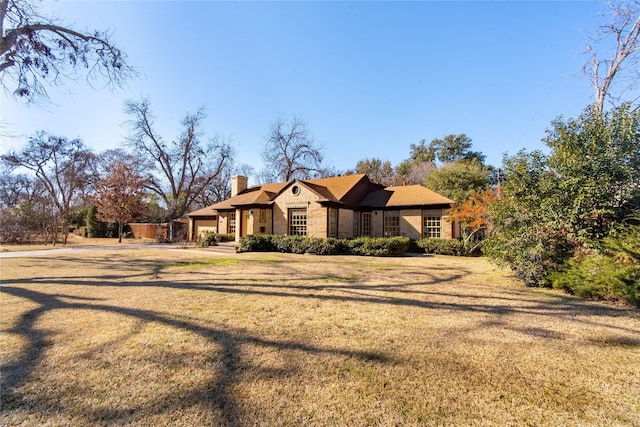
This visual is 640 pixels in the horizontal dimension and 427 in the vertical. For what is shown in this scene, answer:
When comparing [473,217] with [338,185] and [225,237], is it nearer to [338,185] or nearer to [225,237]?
[338,185]

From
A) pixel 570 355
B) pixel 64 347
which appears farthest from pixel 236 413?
pixel 570 355

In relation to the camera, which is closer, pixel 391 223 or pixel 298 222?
pixel 298 222

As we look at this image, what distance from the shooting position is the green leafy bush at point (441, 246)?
17.4 meters

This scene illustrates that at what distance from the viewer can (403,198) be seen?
2117 cm

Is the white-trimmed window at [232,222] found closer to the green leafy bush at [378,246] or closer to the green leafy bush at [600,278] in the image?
the green leafy bush at [378,246]

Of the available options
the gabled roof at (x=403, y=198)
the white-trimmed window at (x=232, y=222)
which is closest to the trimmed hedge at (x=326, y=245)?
the gabled roof at (x=403, y=198)

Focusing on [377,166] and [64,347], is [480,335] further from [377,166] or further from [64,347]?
[377,166]

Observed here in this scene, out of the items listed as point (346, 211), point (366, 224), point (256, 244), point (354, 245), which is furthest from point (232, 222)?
point (354, 245)

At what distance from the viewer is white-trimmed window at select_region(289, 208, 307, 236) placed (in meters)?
20.4

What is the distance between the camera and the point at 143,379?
138 inches

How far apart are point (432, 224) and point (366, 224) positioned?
468 cm

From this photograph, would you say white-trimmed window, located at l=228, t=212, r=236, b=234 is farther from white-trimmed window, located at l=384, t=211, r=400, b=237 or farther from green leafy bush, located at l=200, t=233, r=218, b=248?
white-trimmed window, located at l=384, t=211, r=400, b=237

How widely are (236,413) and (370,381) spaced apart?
1.46 meters

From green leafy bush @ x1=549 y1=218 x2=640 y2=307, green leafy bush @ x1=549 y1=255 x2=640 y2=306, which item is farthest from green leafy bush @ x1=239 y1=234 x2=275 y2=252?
green leafy bush @ x1=549 y1=218 x2=640 y2=307
